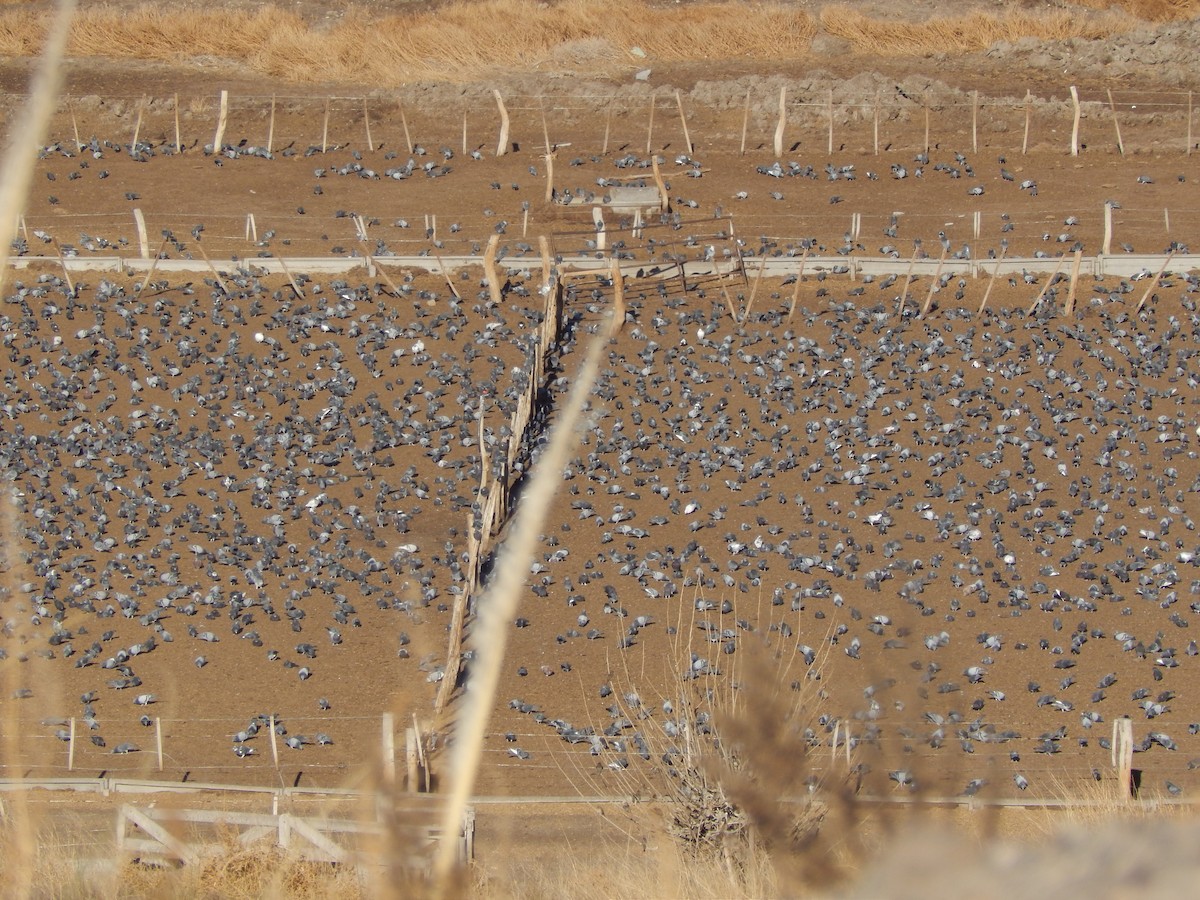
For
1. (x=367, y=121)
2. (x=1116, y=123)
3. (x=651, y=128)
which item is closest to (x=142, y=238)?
(x=367, y=121)

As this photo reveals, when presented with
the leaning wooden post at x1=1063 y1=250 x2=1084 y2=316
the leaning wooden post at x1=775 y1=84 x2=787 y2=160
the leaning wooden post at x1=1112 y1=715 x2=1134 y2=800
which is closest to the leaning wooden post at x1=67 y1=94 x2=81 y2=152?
the leaning wooden post at x1=1063 y1=250 x2=1084 y2=316

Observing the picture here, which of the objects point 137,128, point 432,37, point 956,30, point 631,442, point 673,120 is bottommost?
point 631,442

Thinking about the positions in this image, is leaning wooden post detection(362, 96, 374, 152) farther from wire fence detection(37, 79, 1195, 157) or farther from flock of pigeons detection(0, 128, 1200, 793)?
flock of pigeons detection(0, 128, 1200, 793)

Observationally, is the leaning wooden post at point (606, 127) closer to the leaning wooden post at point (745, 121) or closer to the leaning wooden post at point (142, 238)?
the leaning wooden post at point (745, 121)

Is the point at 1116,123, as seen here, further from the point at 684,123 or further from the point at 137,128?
the point at 137,128

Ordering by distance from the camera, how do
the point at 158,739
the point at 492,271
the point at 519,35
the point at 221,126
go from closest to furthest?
1. the point at 158,739
2. the point at 492,271
3. the point at 221,126
4. the point at 519,35

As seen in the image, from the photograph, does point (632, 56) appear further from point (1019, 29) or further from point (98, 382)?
point (98, 382)

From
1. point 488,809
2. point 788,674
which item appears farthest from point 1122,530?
point 488,809

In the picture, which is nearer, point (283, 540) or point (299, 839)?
point (299, 839)
